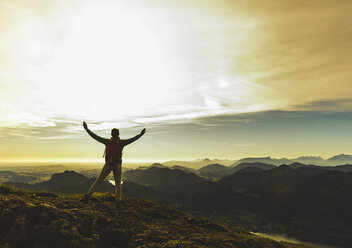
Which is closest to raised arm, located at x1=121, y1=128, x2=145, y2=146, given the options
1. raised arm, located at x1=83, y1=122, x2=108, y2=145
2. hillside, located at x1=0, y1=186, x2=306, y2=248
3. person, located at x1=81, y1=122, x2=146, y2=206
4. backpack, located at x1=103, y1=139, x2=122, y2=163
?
person, located at x1=81, y1=122, x2=146, y2=206

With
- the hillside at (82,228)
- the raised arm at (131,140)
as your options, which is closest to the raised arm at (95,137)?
the raised arm at (131,140)

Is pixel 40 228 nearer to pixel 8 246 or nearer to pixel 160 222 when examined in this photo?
pixel 8 246

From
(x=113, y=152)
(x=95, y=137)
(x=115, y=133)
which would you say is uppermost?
(x=115, y=133)

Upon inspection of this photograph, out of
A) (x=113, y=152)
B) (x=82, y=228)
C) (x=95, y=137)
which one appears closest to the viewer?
(x=82, y=228)

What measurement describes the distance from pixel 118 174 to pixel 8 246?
649 cm

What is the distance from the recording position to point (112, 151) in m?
13.6

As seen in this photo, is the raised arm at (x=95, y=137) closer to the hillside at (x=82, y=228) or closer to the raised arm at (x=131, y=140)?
the raised arm at (x=131, y=140)

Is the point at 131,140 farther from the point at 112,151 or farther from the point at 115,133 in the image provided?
the point at 112,151

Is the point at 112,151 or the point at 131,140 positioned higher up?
the point at 131,140

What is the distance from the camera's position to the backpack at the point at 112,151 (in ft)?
44.5

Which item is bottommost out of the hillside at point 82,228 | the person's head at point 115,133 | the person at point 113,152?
the hillside at point 82,228

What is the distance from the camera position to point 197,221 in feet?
58.0

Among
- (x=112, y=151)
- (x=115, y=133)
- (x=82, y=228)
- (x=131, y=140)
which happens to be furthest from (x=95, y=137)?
(x=82, y=228)

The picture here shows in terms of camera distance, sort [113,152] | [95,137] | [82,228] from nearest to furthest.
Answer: [82,228]
[113,152]
[95,137]
